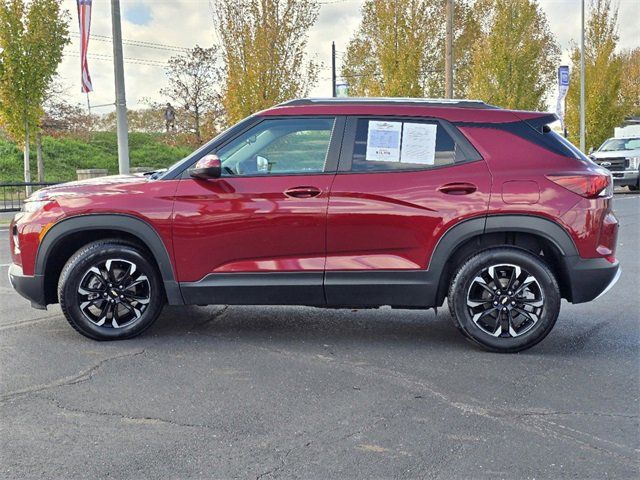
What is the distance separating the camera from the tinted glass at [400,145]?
4.77 metres

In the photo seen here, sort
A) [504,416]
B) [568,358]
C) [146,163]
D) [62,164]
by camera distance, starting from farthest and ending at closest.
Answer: [146,163]
[62,164]
[568,358]
[504,416]

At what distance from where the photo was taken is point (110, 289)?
493cm

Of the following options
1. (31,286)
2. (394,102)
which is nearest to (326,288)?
(394,102)

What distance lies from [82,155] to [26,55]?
627 inches

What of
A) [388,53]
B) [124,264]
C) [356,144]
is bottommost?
[124,264]

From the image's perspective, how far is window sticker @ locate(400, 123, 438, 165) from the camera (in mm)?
4773

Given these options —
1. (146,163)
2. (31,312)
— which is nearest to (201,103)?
(146,163)

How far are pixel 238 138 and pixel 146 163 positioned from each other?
32.7 meters

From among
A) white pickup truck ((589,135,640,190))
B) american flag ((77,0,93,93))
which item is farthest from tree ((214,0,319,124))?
white pickup truck ((589,135,640,190))

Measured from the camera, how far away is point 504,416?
3.59 metres

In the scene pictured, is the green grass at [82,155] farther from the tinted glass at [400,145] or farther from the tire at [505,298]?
the tire at [505,298]

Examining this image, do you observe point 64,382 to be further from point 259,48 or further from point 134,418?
point 259,48

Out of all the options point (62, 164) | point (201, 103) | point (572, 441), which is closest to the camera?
point (572, 441)

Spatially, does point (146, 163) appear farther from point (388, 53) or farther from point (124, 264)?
point (124, 264)
